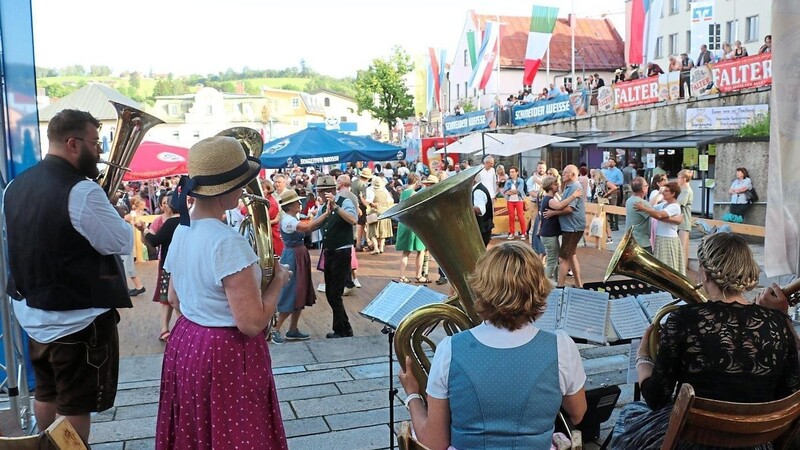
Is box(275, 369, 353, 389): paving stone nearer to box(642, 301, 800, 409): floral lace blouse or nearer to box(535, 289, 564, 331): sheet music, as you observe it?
box(535, 289, 564, 331): sheet music

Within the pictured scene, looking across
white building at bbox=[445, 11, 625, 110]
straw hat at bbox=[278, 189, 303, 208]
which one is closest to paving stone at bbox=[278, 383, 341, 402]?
straw hat at bbox=[278, 189, 303, 208]

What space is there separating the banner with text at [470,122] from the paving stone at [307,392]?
25.1m

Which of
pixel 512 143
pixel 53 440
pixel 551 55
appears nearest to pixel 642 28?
pixel 512 143

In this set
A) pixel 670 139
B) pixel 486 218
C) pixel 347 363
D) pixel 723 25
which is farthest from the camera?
pixel 723 25

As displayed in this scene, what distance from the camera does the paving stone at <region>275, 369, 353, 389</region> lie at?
15.0 feet

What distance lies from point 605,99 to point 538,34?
21.9 ft

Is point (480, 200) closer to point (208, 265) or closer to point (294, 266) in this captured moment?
point (294, 266)

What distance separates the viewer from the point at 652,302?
334 centimetres

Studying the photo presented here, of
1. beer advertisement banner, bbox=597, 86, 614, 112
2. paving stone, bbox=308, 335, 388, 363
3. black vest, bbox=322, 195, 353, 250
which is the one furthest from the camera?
beer advertisement banner, bbox=597, 86, 614, 112

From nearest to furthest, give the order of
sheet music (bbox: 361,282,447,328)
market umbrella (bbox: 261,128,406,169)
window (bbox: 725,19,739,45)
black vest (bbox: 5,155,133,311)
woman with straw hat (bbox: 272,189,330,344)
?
black vest (bbox: 5,155,133,311), sheet music (bbox: 361,282,447,328), woman with straw hat (bbox: 272,189,330,344), market umbrella (bbox: 261,128,406,169), window (bbox: 725,19,739,45)

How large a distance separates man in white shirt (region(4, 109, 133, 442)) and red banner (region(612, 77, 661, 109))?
1833 centimetres

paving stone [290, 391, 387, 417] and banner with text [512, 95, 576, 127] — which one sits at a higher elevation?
banner with text [512, 95, 576, 127]

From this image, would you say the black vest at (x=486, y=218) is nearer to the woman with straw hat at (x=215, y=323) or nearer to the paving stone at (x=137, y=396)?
the paving stone at (x=137, y=396)

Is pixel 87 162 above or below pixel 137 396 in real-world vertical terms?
above
